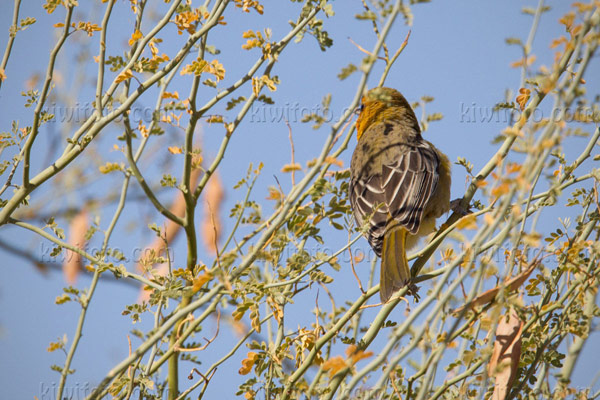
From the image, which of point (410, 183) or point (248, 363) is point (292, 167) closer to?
point (248, 363)

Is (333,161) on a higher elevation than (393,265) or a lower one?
lower

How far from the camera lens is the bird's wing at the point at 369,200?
4238 millimetres

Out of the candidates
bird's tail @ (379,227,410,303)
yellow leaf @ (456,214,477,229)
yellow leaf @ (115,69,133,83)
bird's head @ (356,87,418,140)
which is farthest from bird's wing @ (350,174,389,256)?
yellow leaf @ (456,214,477,229)

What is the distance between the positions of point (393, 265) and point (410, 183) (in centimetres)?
103

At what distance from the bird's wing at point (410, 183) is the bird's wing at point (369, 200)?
47mm

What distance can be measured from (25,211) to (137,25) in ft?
5.58

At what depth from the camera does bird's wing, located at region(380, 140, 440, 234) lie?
429cm

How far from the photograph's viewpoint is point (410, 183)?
4559mm

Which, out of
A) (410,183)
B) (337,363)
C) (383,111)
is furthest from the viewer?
(383,111)

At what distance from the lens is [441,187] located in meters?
4.73

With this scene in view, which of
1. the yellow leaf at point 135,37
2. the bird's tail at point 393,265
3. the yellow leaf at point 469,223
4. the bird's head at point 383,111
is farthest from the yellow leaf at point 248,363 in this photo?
the bird's head at point 383,111

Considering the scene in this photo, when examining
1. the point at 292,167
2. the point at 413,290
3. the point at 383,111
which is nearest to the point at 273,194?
the point at 292,167

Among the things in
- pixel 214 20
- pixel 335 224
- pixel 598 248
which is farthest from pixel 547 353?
pixel 214 20

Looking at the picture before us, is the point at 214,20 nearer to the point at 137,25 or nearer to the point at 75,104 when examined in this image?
the point at 137,25
